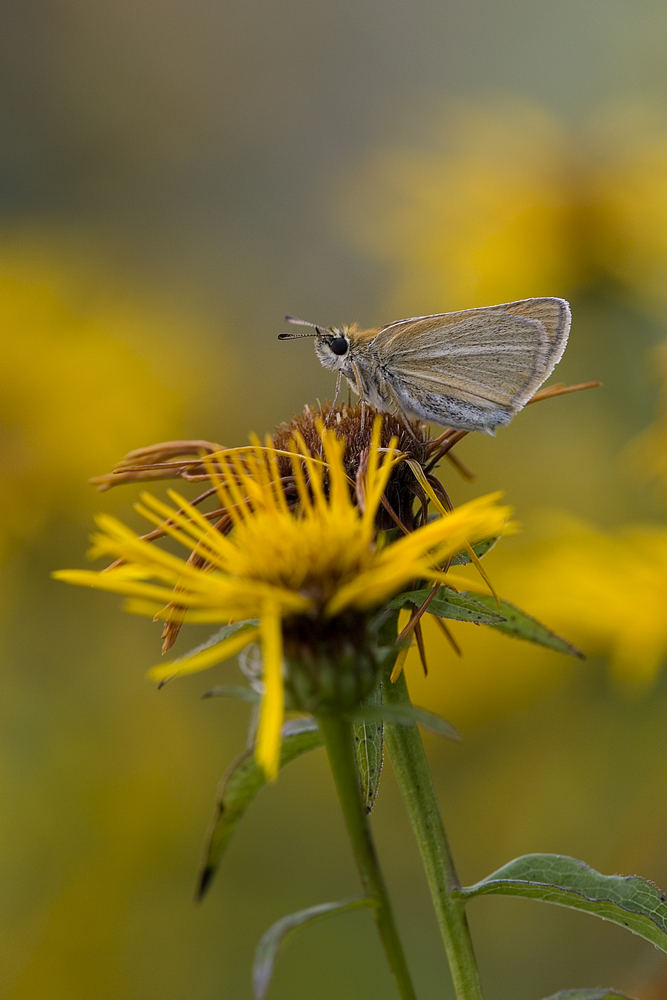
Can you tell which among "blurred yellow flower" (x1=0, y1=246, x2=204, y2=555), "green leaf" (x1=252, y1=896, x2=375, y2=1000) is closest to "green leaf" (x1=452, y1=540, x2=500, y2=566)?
"green leaf" (x1=252, y1=896, x2=375, y2=1000)

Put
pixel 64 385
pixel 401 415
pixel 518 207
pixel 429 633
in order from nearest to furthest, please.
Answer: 1. pixel 401 415
2. pixel 429 633
3. pixel 64 385
4. pixel 518 207

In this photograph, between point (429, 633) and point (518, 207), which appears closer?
point (429, 633)

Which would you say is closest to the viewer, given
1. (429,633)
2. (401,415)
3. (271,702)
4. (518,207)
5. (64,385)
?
(271,702)

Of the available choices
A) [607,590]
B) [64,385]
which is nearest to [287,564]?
[607,590]

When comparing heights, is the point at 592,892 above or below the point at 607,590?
below

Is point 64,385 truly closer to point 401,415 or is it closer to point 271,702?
point 401,415

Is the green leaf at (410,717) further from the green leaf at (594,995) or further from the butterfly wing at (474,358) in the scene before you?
the butterfly wing at (474,358)

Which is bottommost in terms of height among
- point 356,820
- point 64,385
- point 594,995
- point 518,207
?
point 594,995
